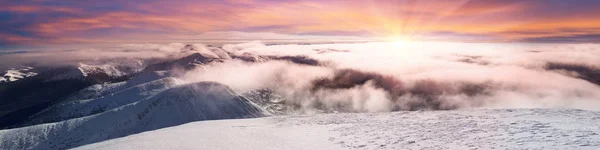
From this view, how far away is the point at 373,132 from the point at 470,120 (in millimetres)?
9284

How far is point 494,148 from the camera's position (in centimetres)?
2147

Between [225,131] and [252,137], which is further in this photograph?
[225,131]

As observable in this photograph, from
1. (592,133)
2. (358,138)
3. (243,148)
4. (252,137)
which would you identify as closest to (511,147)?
(592,133)

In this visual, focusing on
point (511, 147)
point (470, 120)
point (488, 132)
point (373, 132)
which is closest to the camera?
point (511, 147)

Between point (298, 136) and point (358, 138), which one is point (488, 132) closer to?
point (358, 138)

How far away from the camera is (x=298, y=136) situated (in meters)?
31.8

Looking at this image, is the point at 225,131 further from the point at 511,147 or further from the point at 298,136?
the point at 511,147

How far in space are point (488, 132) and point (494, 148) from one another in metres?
5.65

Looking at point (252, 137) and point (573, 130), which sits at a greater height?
point (573, 130)

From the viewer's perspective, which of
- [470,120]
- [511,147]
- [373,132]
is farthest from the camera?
[470,120]

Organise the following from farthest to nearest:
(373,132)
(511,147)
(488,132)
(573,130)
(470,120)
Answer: (470,120) < (373,132) < (488,132) < (573,130) < (511,147)

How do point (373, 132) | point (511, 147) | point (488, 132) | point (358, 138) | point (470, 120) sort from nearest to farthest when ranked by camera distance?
point (511, 147)
point (488, 132)
point (358, 138)
point (373, 132)
point (470, 120)

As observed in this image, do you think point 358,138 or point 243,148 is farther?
point 358,138

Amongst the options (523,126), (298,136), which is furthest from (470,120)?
(298,136)
